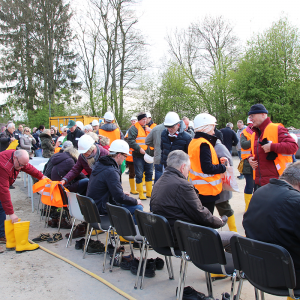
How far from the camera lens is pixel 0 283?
3230 millimetres

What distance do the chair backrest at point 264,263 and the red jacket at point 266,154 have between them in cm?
184

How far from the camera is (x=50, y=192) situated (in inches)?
187

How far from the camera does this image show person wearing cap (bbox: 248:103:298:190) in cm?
355

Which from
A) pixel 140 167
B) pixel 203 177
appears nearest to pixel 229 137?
pixel 140 167

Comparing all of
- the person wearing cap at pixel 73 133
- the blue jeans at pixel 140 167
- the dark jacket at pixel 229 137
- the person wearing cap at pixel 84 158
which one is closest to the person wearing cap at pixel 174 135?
the person wearing cap at pixel 84 158

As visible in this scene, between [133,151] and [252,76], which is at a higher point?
[252,76]

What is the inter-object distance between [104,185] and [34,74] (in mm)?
23646

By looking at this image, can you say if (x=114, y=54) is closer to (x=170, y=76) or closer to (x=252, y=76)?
(x=170, y=76)

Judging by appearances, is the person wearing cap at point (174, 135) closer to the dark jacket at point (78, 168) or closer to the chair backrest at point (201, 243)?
the dark jacket at point (78, 168)

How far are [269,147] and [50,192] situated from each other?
3.28 meters

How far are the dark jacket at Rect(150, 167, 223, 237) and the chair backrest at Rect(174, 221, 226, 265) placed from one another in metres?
0.32

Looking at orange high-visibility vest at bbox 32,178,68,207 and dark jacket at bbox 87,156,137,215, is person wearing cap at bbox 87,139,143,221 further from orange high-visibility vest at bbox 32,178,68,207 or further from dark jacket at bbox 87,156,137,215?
orange high-visibility vest at bbox 32,178,68,207

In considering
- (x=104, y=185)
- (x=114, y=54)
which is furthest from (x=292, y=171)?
(x=114, y=54)

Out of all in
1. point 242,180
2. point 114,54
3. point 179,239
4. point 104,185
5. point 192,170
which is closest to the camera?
point 179,239
